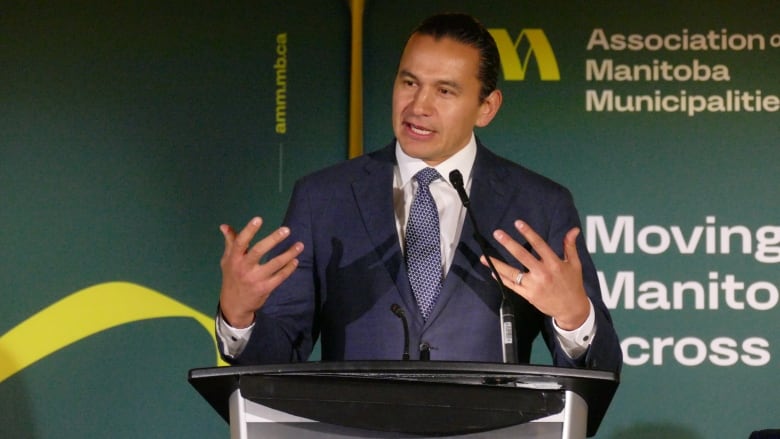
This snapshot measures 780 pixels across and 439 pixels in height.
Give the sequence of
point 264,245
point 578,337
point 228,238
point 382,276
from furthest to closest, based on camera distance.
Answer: point 382,276, point 578,337, point 228,238, point 264,245

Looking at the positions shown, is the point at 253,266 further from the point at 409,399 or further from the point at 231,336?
the point at 409,399

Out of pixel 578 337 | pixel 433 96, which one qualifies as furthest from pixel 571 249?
pixel 433 96

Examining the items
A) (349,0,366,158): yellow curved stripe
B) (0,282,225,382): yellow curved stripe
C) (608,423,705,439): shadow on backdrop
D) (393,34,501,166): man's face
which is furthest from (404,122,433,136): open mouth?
(608,423,705,439): shadow on backdrop

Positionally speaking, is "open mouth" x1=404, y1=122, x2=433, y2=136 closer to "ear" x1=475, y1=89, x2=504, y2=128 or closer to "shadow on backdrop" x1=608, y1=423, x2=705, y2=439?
"ear" x1=475, y1=89, x2=504, y2=128

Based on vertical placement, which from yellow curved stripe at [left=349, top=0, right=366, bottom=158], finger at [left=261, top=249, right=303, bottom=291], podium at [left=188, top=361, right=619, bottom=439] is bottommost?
podium at [left=188, top=361, right=619, bottom=439]

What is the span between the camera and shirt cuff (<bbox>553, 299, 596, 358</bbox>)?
6.97 feet

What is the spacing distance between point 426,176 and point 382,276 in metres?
0.30

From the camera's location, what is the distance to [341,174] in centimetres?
277

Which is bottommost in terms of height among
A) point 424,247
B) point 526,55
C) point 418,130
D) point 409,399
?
point 409,399

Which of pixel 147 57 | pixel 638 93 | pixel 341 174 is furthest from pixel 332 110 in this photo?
pixel 341 174

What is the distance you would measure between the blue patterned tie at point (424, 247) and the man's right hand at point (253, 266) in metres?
0.59

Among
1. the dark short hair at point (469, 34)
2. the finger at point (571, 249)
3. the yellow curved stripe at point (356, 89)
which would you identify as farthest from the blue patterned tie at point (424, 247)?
the yellow curved stripe at point (356, 89)

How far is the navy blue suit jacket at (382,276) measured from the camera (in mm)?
Answer: 2492

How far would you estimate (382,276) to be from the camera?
2566 millimetres
